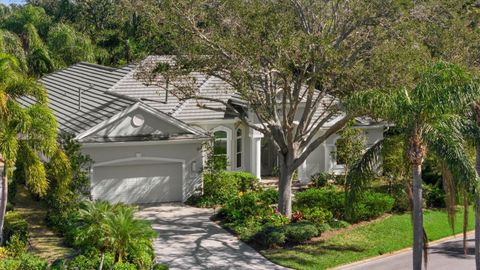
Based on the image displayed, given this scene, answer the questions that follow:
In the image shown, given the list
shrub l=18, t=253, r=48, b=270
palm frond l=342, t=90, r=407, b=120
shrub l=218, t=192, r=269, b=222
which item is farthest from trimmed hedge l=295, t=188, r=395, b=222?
shrub l=18, t=253, r=48, b=270

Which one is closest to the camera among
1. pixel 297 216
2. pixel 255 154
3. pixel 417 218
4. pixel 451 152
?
pixel 451 152

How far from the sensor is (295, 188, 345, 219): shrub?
25.3 m

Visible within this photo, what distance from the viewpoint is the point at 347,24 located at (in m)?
23.4

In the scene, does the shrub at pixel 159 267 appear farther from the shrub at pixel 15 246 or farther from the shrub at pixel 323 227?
the shrub at pixel 323 227

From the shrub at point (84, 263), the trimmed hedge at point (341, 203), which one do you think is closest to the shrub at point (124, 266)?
the shrub at point (84, 263)

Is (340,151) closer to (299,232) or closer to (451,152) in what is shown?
(299,232)

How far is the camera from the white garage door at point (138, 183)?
26547mm

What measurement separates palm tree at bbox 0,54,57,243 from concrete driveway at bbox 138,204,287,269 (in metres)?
4.60

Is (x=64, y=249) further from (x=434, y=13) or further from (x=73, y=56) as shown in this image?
(x=73, y=56)

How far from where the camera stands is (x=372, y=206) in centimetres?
2530

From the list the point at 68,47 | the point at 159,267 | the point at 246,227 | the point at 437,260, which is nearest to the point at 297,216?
the point at 246,227

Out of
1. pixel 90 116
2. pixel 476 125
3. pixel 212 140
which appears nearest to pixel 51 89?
pixel 90 116

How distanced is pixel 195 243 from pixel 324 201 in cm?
579

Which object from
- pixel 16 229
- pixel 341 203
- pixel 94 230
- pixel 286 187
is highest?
pixel 286 187
